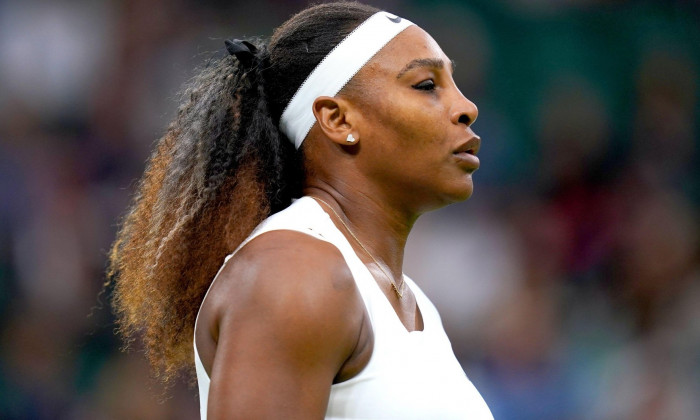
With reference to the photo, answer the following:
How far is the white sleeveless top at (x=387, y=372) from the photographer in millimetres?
1781

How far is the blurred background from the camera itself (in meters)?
4.42

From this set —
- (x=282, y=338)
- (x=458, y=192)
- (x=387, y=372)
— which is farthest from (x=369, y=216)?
(x=282, y=338)

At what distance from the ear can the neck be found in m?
0.12

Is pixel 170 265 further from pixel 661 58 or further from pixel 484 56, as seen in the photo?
pixel 661 58

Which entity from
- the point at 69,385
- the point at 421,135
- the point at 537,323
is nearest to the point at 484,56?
the point at 537,323

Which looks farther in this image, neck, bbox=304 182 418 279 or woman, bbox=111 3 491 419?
neck, bbox=304 182 418 279

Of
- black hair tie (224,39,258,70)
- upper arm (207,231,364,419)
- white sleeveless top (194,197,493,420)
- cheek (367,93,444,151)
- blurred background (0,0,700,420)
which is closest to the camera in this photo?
upper arm (207,231,364,419)

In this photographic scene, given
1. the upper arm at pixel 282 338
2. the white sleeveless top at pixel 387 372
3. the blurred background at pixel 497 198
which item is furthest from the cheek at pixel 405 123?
the blurred background at pixel 497 198

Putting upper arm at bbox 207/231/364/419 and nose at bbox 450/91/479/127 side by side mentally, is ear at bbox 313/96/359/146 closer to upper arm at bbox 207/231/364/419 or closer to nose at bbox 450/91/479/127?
nose at bbox 450/91/479/127

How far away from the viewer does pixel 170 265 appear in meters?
2.13

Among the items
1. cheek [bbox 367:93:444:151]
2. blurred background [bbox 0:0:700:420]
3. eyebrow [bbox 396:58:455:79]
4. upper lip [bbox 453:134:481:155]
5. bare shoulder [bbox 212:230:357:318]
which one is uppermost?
eyebrow [bbox 396:58:455:79]

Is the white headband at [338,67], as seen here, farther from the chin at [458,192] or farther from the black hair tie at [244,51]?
the chin at [458,192]

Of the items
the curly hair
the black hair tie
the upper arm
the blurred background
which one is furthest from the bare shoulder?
the blurred background

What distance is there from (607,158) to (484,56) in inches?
36.4
